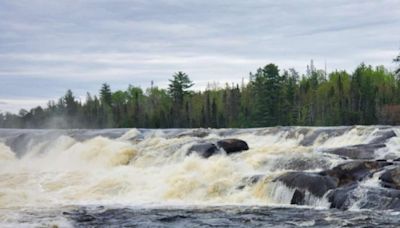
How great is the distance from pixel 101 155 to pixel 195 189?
11660mm

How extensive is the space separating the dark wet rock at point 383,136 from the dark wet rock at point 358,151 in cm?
248

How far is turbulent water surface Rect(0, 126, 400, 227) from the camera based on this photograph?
16.6 metres

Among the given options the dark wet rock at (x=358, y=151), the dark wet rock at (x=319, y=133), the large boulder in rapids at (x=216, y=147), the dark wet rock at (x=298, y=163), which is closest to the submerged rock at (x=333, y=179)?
the dark wet rock at (x=298, y=163)

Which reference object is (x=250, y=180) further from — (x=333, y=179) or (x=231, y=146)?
(x=231, y=146)

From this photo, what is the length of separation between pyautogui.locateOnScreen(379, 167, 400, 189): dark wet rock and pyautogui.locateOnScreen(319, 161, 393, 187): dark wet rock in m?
0.62

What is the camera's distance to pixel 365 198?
1758cm

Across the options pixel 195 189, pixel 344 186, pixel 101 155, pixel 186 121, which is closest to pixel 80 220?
pixel 195 189

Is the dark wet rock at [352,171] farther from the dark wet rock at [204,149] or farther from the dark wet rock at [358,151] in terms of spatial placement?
the dark wet rock at [204,149]

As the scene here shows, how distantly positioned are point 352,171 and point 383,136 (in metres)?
10.1

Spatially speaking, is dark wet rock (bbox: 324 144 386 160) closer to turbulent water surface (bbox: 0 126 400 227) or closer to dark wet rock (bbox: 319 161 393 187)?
turbulent water surface (bbox: 0 126 400 227)

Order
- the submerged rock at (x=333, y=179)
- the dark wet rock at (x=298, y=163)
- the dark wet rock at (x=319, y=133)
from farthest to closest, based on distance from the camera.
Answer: the dark wet rock at (x=319, y=133), the dark wet rock at (x=298, y=163), the submerged rock at (x=333, y=179)

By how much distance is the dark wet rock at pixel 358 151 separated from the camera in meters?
24.5

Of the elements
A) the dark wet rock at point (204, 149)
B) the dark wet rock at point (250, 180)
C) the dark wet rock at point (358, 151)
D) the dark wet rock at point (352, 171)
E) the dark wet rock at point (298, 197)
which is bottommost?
the dark wet rock at point (298, 197)

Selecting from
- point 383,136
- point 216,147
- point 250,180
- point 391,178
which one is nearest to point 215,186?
point 250,180
